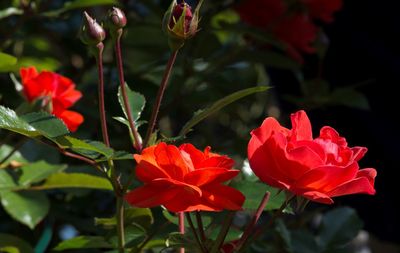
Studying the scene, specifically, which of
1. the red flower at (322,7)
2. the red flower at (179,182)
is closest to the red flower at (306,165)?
the red flower at (179,182)

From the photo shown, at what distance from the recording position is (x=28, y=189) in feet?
3.39

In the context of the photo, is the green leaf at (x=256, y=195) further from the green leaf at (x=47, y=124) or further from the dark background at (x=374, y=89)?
the dark background at (x=374, y=89)

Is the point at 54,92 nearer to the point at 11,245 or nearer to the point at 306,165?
the point at 11,245

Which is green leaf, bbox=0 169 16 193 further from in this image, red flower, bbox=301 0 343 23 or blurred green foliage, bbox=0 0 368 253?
red flower, bbox=301 0 343 23

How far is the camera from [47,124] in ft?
2.49

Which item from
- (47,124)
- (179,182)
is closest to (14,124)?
(47,124)

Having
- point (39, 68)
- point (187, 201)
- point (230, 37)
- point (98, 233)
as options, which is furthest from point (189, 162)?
point (230, 37)

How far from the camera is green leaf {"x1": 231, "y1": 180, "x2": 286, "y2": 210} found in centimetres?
86

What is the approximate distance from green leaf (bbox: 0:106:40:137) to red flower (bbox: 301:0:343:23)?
83cm

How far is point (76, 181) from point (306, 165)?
415mm

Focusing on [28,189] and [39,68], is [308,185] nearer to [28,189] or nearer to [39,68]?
[28,189]

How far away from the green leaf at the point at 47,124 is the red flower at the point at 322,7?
2.61ft

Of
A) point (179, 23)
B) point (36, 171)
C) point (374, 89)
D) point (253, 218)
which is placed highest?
point (179, 23)

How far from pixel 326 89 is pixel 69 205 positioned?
0.49m
